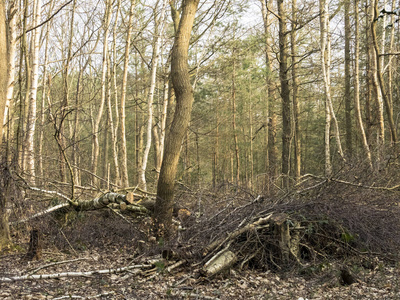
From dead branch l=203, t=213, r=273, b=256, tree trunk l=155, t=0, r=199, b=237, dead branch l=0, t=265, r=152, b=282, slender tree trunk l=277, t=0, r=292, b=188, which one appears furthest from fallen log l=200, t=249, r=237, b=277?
slender tree trunk l=277, t=0, r=292, b=188

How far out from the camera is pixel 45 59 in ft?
58.3

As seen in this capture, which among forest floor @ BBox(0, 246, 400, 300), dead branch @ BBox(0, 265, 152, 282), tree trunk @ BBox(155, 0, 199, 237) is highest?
tree trunk @ BBox(155, 0, 199, 237)

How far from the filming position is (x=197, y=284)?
517 cm

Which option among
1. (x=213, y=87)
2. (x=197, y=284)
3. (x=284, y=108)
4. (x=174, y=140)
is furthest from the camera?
(x=213, y=87)

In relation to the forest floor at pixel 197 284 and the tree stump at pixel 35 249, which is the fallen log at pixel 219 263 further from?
the tree stump at pixel 35 249

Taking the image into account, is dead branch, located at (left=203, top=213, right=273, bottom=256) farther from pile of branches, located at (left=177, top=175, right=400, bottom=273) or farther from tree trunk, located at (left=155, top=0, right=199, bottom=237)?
tree trunk, located at (left=155, top=0, right=199, bottom=237)

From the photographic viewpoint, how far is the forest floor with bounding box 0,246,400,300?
4.73 metres

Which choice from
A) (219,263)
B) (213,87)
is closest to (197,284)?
(219,263)

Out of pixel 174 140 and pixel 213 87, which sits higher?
pixel 213 87

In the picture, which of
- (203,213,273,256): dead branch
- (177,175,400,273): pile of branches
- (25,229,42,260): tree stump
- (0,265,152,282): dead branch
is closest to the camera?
(0,265,152,282): dead branch

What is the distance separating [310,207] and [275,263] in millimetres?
1318

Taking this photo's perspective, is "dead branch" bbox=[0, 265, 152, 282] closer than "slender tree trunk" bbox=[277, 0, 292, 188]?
Yes

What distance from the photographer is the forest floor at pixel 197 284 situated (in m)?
4.73

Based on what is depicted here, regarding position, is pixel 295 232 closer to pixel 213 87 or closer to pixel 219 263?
pixel 219 263
